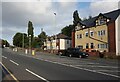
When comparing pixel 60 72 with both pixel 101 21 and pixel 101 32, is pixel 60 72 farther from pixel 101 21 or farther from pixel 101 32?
pixel 101 21

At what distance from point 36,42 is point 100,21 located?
61.2 metres

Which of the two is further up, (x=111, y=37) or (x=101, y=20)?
(x=101, y=20)

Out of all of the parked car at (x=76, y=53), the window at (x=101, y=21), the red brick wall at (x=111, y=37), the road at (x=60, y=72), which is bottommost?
the road at (x=60, y=72)

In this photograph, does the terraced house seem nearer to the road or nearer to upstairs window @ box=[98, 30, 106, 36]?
upstairs window @ box=[98, 30, 106, 36]

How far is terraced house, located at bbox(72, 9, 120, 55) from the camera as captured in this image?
56.7 meters

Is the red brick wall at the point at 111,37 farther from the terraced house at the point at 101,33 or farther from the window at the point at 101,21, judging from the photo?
the window at the point at 101,21

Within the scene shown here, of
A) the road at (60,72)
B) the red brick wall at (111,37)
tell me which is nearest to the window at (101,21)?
the red brick wall at (111,37)

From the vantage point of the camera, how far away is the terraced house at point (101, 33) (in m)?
56.7

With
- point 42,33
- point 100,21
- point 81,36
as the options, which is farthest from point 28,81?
point 42,33

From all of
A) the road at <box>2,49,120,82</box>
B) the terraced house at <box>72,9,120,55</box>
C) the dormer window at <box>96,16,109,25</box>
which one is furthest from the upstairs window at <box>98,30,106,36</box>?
the road at <box>2,49,120,82</box>

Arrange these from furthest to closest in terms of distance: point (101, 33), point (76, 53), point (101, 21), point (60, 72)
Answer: point (101, 21), point (101, 33), point (76, 53), point (60, 72)

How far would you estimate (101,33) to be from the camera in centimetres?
6188

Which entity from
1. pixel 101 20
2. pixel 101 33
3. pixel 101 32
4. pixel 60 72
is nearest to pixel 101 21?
pixel 101 20

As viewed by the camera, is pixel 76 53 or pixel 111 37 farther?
pixel 111 37
